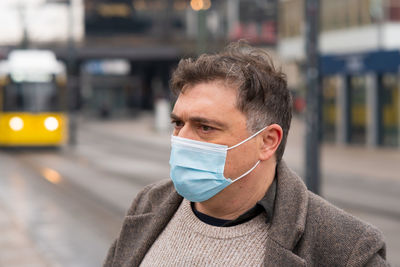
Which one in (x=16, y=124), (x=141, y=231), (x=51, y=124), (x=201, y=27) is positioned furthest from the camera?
(x=51, y=124)

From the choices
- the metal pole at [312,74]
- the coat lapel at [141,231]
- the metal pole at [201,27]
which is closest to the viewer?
the coat lapel at [141,231]

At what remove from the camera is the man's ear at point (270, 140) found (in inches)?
90.6

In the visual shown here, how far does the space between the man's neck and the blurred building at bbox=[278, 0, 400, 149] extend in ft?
68.3

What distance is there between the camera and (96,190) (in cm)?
1410

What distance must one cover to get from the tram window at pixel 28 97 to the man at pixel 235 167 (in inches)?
895

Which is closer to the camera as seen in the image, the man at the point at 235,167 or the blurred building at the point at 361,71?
the man at the point at 235,167

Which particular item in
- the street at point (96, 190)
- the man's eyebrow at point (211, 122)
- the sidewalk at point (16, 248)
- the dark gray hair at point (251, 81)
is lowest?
the street at point (96, 190)

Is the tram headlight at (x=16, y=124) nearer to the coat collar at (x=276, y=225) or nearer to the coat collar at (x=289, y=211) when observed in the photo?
the coat collar at (x=276, y=225)

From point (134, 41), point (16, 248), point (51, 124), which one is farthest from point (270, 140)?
point (134, 41)

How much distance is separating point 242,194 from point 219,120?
0.24m

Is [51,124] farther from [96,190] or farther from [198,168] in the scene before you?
[198,168]

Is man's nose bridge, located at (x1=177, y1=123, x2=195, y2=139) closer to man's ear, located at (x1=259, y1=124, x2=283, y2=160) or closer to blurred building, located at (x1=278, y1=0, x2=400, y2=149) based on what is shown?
man's ear, located at (x1=259, y1=124, x2=283, y2=160)

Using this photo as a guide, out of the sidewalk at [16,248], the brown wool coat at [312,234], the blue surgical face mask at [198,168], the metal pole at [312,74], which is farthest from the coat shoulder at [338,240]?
the metal pole at [312,74]

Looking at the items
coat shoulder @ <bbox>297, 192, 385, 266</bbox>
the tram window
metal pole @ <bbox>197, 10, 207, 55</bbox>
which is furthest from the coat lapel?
the tram window
